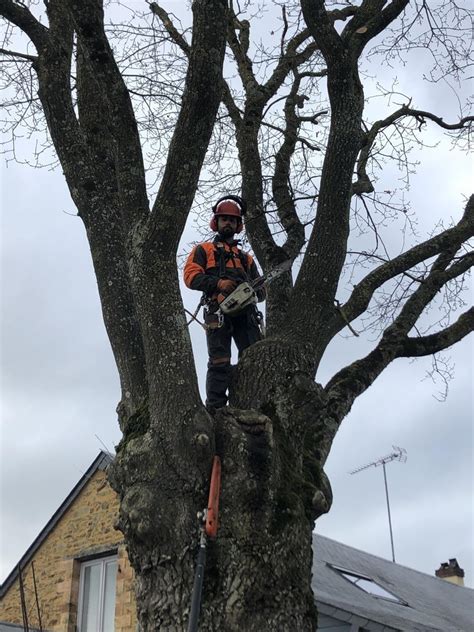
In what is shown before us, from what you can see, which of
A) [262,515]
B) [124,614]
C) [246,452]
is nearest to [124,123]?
[246,452]

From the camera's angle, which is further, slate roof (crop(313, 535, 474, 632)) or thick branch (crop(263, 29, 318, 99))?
slate roof (crop(313, 535, 474, 632))

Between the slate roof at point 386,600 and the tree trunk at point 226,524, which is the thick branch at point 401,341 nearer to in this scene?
the tree trunk at point 226,524

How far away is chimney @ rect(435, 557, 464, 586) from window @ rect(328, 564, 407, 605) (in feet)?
22.7

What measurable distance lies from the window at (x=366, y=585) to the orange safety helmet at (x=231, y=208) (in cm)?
825

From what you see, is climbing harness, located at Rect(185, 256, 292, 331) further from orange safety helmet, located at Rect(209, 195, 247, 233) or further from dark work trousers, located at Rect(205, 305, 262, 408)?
orange safety helmet, located at Rect(209, 195, 247, 233)

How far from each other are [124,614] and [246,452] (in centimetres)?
647

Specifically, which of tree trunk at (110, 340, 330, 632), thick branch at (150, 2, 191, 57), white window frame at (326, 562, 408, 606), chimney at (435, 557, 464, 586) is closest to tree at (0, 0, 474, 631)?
tree trunk at (110, 340, 330, 632)

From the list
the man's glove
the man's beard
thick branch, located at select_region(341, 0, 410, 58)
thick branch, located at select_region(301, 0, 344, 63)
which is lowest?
the man's glove

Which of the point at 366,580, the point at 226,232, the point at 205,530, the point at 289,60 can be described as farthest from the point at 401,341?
the point at 366,580

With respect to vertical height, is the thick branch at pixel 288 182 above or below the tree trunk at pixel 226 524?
above

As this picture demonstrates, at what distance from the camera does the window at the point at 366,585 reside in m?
12.6

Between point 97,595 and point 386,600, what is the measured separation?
4.39m

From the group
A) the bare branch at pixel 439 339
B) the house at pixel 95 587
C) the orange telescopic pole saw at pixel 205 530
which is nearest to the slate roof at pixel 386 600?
the house at pixel 95 587

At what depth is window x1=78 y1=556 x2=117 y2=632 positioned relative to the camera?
10305 mm
